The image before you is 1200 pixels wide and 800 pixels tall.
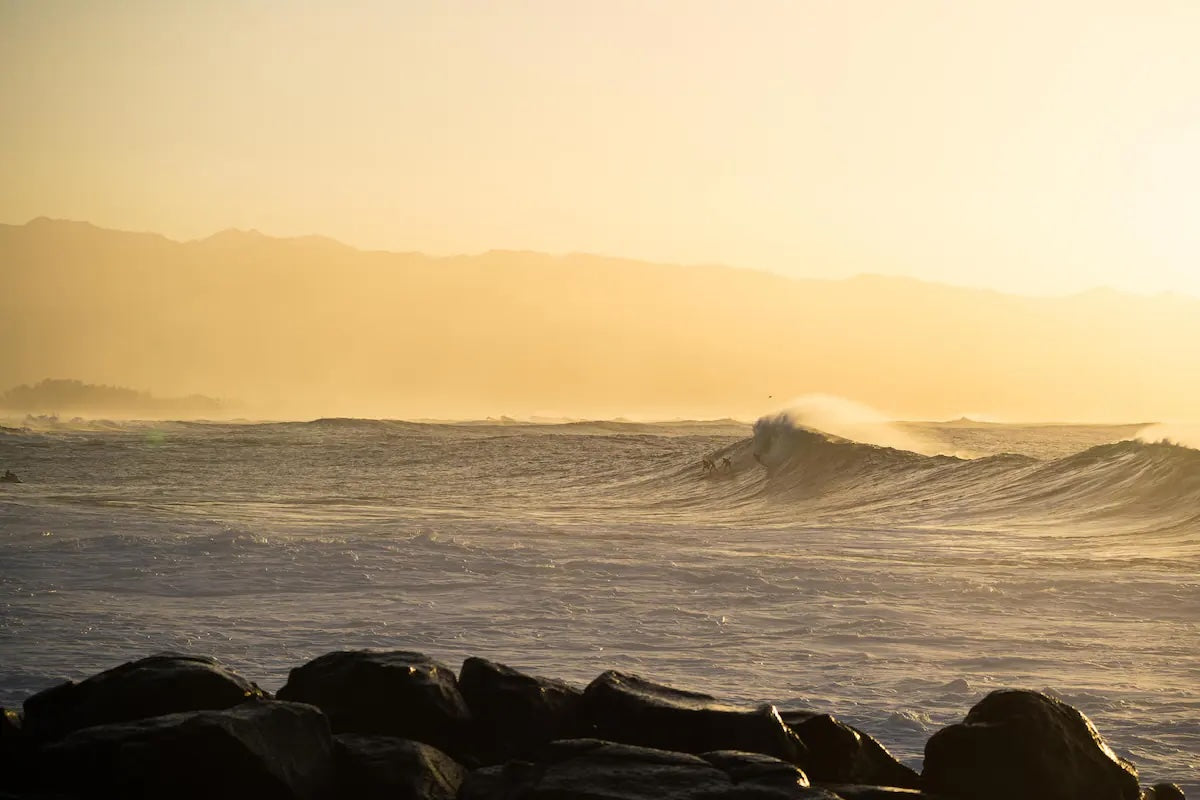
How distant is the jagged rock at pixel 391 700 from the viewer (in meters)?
5.43

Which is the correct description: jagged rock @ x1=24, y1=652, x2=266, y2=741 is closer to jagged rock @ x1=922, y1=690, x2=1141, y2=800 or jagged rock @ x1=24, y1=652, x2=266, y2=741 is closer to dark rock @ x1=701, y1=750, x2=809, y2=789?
dark rock @ x1=701, y1=750, x2=809, y2=789

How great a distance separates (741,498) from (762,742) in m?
22.1

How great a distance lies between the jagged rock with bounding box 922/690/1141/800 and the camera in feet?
16.3

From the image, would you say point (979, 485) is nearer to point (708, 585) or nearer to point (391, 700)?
point (708, 585)

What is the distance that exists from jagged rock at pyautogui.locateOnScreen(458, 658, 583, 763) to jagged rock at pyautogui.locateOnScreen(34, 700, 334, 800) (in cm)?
83

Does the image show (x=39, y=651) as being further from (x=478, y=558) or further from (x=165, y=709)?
(x=478, y=558)

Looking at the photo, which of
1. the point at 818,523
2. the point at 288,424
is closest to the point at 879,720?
the point at 818,523

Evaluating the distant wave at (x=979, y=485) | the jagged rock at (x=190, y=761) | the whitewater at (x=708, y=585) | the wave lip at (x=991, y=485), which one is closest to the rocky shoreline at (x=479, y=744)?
the jagged rock at (x=190, y=761)

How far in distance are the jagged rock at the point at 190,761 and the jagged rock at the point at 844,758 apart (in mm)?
1920

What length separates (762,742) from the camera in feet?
16.5

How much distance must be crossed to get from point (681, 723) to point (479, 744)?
893mm

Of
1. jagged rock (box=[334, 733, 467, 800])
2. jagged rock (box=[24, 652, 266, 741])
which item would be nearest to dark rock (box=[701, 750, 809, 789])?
jagged rock (box=[334, 733, 467, 800])

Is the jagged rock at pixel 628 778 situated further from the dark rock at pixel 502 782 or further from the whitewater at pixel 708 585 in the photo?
the whitewater at pixel 708 585

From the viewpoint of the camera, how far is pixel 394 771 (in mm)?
4879
